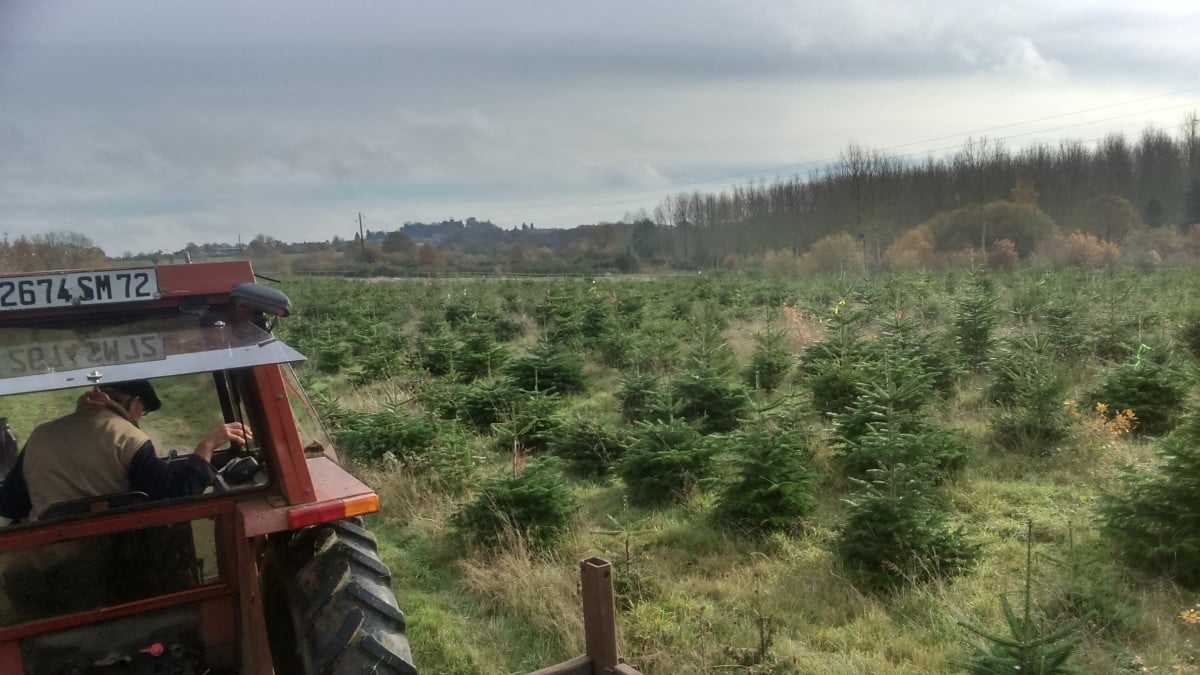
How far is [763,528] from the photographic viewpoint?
20.5 feet

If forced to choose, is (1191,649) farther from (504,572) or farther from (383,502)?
(383,502)

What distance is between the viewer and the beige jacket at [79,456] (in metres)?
3.13

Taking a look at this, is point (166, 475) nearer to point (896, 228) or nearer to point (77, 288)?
point (77, 288)

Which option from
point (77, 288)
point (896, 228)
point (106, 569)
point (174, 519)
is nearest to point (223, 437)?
point (174, 519)

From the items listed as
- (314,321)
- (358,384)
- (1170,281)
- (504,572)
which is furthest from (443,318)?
(1170,281)

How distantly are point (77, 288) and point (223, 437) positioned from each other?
0.87 meters

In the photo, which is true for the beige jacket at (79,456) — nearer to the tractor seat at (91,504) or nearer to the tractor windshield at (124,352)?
the tractor seat at (91,504)

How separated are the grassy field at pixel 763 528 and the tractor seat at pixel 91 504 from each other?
2.23 meters

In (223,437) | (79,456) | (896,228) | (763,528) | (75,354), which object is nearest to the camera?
(75,354)

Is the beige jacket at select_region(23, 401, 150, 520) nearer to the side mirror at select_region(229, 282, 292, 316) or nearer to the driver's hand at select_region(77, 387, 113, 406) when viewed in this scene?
the driver's hand at select_region(77, 387, 113, 406)

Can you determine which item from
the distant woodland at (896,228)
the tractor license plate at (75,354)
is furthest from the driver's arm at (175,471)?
the distant woodland at (896,228)

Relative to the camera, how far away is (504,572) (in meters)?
5.63

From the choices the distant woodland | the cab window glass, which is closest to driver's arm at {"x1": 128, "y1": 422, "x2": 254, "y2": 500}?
the cab window glass

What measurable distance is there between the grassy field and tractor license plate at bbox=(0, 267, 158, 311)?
2.82m
